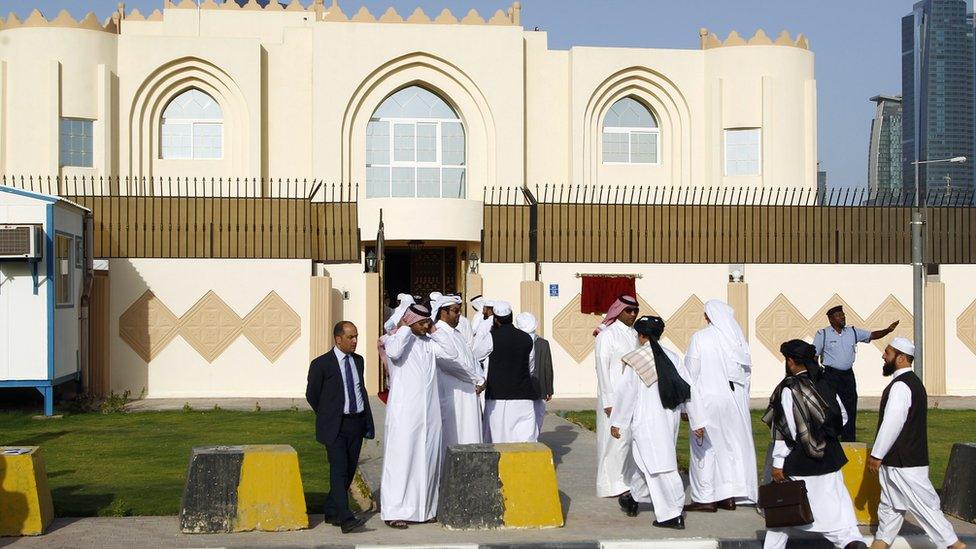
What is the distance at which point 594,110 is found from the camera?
2584 centimetres

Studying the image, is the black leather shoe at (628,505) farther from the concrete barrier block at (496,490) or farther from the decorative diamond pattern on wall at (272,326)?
the decorative diamond pattern on wall at (272,326)

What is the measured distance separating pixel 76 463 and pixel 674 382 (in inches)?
278

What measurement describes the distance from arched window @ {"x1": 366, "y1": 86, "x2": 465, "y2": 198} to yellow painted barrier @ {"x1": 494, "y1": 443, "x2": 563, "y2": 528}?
15293 mm

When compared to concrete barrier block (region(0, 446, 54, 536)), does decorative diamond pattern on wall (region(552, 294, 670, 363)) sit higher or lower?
higher

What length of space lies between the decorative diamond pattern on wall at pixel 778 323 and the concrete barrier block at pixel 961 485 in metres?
12.5

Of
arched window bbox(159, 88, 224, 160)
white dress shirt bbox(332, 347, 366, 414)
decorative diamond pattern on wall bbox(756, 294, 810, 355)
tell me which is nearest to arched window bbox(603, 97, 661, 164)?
decorative diamond pattern on wall bbox(756, 294, 810, 355)

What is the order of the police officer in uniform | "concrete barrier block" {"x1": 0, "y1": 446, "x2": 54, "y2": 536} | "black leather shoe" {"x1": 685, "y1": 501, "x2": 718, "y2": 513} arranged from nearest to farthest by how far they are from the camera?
1. "concrete barrier block" {"x1": 0, "y1": 446, "x2": 54, "y2": 536}
2. "black leather shoe" {"x1": 685, "y1": 501, "x2": 718, "y2": 513}
3. the police officer in uniform

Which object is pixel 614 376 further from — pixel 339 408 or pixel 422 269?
pixel 422 269

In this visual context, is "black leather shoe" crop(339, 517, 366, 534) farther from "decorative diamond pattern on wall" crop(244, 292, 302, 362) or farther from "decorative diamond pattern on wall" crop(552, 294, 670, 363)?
"decorative diamond pattern on wall" crop(552, 294, 670, 363)

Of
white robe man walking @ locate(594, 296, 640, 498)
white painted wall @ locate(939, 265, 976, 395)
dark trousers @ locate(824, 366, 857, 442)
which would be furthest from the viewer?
white painted wall @ locate(939, 265, 976, 395)

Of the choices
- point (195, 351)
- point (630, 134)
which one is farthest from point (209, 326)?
point (630, 134)

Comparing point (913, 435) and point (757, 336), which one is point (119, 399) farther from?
point (913, 435)

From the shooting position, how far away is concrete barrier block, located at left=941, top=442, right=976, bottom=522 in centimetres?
1083

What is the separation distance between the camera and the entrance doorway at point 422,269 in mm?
26881
